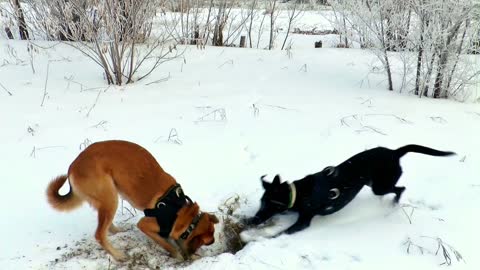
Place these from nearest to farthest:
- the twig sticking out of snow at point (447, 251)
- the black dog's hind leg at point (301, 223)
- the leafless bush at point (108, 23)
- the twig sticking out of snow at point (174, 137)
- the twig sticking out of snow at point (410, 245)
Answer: the twig sticking out of snow at point (447, 251), the twig sticking out of snow at point (410, 245), the black dog's hind leg at point (301, 223), the twig sticking out of snow at point (174, 137), the leafless bush at point (108, 23)

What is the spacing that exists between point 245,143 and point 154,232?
75.6 inches

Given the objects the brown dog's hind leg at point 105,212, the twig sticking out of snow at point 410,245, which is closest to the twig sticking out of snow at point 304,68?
the twig sticking out of snow at point 410,245

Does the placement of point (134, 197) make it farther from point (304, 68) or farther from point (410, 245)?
point (304, 68)

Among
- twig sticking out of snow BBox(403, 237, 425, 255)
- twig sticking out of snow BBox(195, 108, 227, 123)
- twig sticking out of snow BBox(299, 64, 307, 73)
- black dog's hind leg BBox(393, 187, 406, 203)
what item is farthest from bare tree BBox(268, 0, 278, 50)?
twig sticking out of snow BBox(403, 237, 425, 255)

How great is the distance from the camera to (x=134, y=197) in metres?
3.00

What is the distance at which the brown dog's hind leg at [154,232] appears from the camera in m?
2.96

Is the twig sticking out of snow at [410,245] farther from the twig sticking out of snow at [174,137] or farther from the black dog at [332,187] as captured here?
the twig sticking out of snow at [174,137]

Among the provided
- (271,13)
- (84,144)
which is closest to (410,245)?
(84,144)

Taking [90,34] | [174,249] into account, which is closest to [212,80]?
[90,34]

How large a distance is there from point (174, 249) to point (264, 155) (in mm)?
1680

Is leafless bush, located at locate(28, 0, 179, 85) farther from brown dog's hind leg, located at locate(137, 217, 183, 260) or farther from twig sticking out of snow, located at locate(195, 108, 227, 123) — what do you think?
brown dog's hind leg, located at locate(137, 217, 183, 260)

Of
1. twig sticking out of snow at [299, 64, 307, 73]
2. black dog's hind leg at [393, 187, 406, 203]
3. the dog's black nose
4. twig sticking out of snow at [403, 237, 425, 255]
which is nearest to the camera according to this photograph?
twig sticking out of snow at [403, 237, 425, 255]

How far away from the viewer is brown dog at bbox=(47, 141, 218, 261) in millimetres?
2914

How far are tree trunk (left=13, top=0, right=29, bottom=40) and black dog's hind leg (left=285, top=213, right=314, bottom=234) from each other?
6830mm
